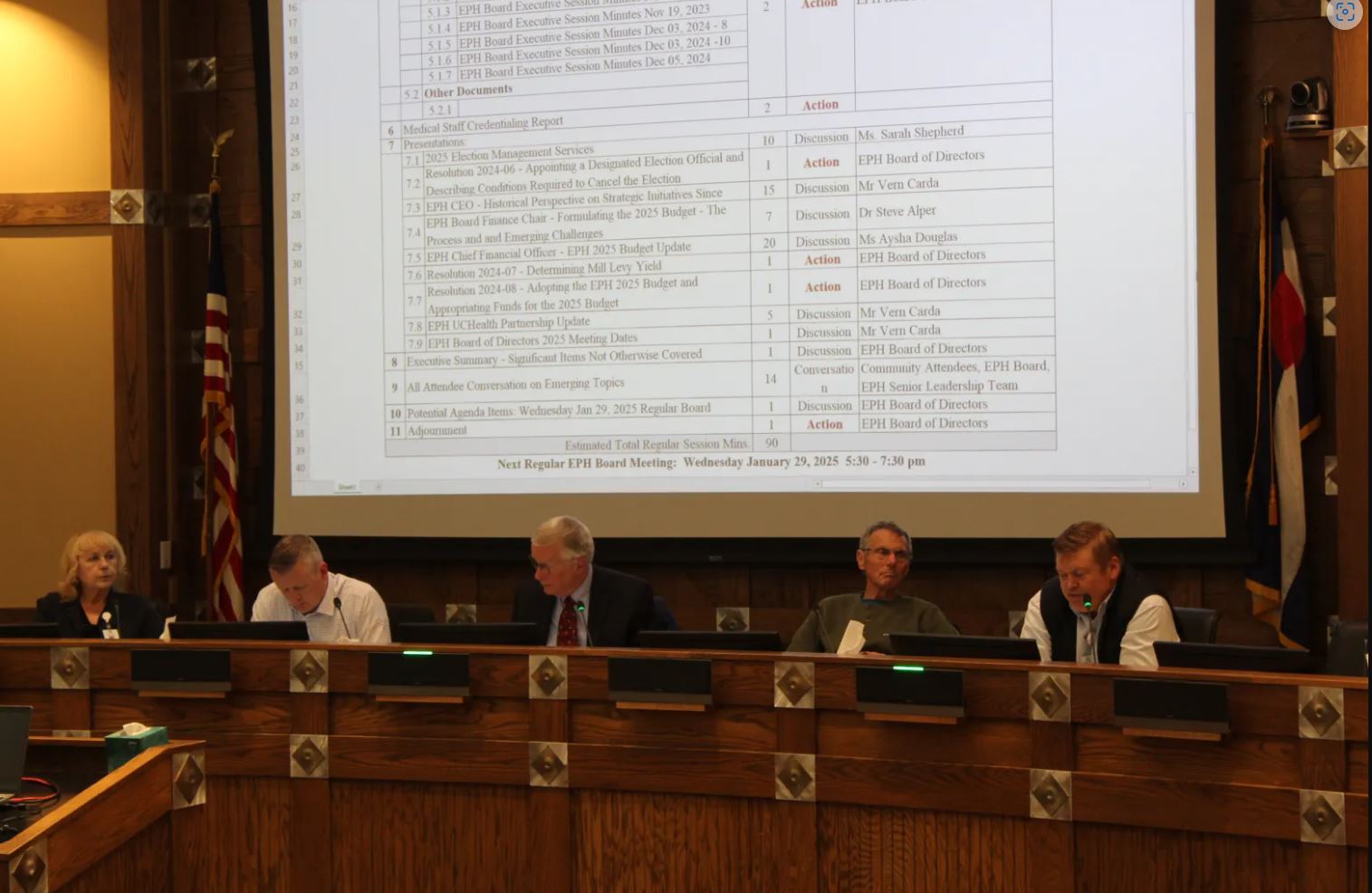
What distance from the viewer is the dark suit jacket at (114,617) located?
448 cm

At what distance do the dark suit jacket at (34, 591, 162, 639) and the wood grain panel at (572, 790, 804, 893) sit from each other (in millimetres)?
1885

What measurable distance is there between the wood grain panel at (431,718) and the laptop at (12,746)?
1056 mm

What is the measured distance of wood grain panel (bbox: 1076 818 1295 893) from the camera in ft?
9.32

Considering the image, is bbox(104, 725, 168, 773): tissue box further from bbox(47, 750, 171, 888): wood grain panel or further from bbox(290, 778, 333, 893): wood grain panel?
bbox(290, 778, 333, 893): wood grain panel

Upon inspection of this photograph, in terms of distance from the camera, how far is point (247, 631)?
3746 millimetres

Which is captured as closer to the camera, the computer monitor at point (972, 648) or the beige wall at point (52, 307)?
the computer monitor at point (972, 648)

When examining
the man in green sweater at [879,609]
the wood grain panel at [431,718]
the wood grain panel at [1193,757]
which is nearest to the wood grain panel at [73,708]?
the wood grain panel at [431,718]

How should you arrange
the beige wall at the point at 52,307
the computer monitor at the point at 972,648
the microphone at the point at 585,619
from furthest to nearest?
the beige wall at the point at 52,307, the microphone at the point at 585,619, the computer monitor at the point at 972,648

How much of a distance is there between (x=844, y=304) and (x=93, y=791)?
3.38 meters

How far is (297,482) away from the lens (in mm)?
5625

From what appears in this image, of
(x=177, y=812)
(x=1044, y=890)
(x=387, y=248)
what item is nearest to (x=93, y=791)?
(x=177, y=812)

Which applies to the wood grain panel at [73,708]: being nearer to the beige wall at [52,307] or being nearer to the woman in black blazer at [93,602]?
the woman in black blazer at [93,602]

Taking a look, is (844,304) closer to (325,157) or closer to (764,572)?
(764,572)

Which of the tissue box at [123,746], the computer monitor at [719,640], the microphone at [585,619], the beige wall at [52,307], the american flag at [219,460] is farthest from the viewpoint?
the beige wall at [52,307]
